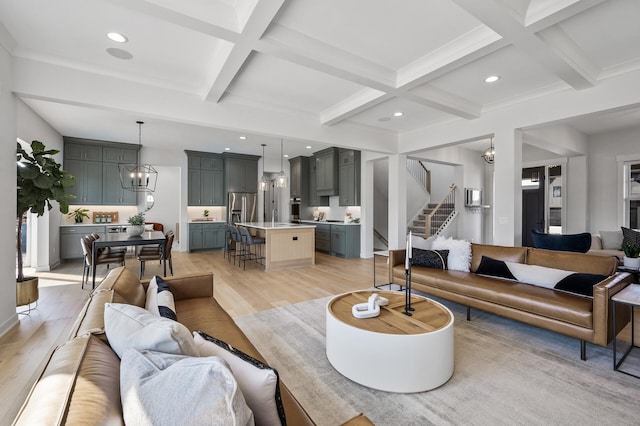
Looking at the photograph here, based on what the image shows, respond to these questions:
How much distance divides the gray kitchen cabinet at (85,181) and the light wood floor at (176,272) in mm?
1543

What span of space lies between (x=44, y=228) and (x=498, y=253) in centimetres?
810

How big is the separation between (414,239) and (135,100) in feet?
13.8

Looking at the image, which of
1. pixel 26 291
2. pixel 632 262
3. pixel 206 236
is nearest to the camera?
pixel 26 291

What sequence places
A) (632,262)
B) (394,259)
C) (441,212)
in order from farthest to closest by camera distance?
1. (441,212)
2. (394,259)
3. (632,262)

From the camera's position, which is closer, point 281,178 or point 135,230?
point 135,230

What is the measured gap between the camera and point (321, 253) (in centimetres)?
818

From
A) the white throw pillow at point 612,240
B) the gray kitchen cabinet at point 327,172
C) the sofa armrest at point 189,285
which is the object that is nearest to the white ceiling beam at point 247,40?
the sofa armrest at point 189,285

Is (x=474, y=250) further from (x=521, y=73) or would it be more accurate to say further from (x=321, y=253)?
(x=321, y=253)

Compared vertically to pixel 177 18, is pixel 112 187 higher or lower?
lower

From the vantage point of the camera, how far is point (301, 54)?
9.39ft

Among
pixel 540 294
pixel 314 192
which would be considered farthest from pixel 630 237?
pixel 314 192

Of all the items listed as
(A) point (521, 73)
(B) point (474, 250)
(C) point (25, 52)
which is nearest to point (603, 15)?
(A) point (521, 73)

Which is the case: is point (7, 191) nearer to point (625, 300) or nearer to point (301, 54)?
point (301, 54)

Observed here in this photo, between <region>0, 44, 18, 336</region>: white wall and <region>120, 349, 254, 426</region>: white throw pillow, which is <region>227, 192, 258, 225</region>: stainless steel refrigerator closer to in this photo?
<region>0, 44, 18, 336</region>: white wall
